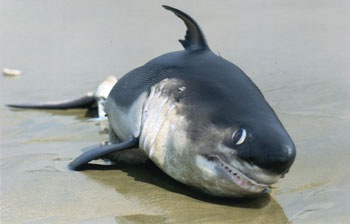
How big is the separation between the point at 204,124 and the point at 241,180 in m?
0.48

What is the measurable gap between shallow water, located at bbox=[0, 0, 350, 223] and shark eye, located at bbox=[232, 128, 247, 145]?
19.1 inches

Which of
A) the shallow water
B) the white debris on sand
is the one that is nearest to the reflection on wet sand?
the shallow water

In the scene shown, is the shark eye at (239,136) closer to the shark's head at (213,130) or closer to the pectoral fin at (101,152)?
the shark's head at (213,130)

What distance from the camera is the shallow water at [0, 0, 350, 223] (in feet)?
12.6

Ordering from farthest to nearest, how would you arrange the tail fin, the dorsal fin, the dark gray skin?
the tail fin, the dorsal fin, the dark gray skin

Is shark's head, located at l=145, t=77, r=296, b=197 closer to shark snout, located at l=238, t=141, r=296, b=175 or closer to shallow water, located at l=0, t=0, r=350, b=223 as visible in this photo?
shark snout, located at l=238, t=141, r=296, b=175

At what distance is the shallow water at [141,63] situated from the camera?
3.85m

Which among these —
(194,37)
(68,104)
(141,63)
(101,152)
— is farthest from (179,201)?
(141,63)

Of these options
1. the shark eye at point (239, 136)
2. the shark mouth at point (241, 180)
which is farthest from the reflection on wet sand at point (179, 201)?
the shark eye at point (239, 136)

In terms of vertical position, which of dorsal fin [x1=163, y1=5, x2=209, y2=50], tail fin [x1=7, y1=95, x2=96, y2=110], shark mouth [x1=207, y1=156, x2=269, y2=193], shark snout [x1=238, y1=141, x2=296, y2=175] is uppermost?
dorsal fin [x1=163, y1=5, x2=209, y2=50]

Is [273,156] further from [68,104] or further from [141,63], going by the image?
[141,63]

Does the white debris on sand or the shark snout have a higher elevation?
the shark snout

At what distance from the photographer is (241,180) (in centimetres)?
372

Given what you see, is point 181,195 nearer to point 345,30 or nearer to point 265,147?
point 265,147
